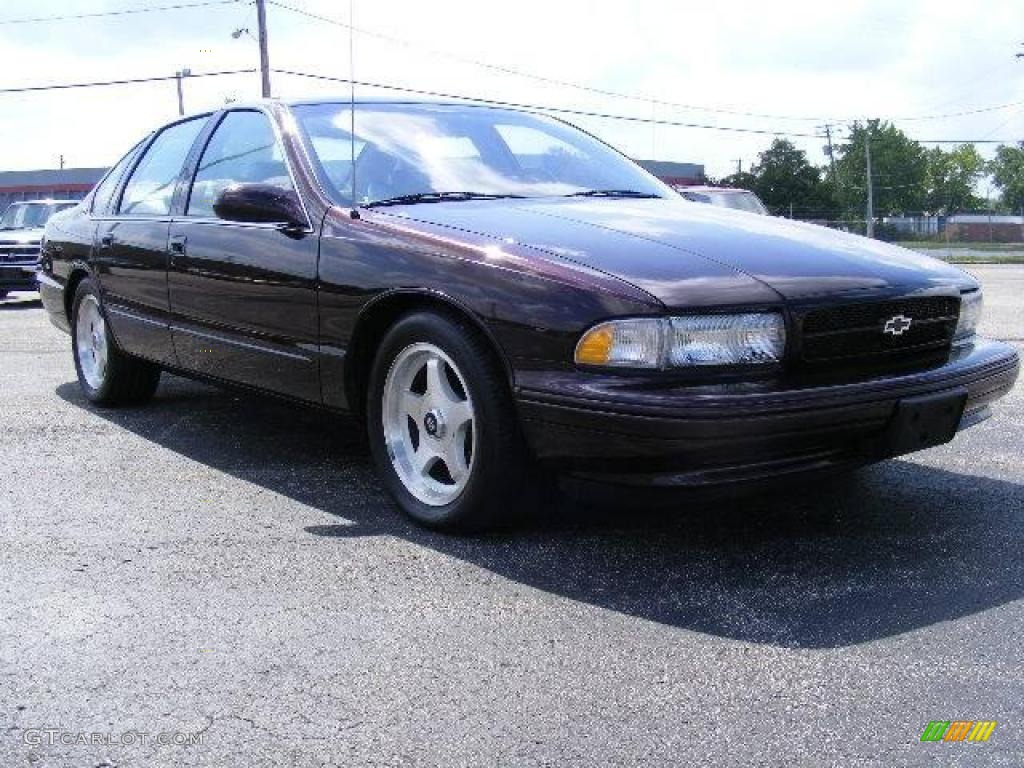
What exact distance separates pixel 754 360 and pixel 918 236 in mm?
70165

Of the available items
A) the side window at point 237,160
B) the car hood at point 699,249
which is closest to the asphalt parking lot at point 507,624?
the car hood at point 699,249

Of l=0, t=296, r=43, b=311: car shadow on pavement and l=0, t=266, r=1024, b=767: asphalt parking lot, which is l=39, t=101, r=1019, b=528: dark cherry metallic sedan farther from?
l=0, t=296, r=43, b=311: car shadow on pavement

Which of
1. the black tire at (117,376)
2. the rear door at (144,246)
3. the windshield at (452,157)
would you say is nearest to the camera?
the windshield at (452,157)

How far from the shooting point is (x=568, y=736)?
244 cm

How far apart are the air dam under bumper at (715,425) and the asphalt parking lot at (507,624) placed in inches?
13.4

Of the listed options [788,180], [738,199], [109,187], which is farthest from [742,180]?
[109,187]

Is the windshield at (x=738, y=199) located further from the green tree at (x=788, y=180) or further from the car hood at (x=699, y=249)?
the green tree at (x=788, y=180)

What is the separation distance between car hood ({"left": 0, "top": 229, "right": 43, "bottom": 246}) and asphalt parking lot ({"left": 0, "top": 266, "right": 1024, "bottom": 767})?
1112cm

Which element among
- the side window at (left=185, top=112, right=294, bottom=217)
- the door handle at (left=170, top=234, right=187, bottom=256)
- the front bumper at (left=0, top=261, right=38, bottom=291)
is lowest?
the front bumper at (left=0, top=261, right=38, bottom=291)

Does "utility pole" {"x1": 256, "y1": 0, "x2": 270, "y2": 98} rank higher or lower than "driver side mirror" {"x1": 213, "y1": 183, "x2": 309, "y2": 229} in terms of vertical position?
higher

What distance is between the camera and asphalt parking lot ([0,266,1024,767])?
245 cm

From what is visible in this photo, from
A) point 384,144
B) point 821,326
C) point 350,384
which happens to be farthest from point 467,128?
point 821,326

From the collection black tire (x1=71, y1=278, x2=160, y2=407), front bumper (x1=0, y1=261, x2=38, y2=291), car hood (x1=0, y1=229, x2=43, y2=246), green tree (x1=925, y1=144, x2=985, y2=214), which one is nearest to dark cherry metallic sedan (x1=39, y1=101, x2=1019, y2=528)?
black tire (x1=71, y1=278, x2=160, y2=407)

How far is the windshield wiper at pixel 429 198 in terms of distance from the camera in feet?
13.9
